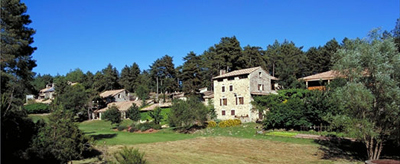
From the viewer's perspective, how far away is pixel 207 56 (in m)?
82.4

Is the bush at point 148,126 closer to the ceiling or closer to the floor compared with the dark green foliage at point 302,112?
closer to the floor

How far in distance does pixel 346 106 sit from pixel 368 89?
5.63 ft

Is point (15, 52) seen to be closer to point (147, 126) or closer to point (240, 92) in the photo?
point (147, 126)

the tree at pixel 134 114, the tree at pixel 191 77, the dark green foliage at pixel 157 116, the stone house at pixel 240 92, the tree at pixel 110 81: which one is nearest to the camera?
the stone house at pixel 240 92

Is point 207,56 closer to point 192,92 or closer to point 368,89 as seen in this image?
point 192,92

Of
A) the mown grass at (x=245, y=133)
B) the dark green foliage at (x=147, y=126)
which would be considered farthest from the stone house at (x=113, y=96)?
the mown grass at (x=245, y=133)

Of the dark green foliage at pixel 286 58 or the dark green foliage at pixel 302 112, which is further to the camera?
the dark green foliage at pixel 286 58

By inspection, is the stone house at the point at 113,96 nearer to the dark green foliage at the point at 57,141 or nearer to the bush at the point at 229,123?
the bush at the point at 229,123

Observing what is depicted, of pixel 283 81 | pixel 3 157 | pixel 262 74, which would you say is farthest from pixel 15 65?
pixel 283 81

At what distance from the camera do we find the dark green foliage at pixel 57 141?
13.0 m

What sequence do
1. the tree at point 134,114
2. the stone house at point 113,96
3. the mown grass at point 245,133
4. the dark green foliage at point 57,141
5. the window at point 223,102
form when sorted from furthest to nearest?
the stone house at point 113,96, the tree at point 134,114, the window at point 223,102, the mown grass at point 245,133, the dark green foliage at point 57,141

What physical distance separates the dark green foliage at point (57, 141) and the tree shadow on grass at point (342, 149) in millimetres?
17546

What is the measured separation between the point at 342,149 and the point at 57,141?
22.4 meters

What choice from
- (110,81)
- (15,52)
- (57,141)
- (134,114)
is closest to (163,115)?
(134,114)
